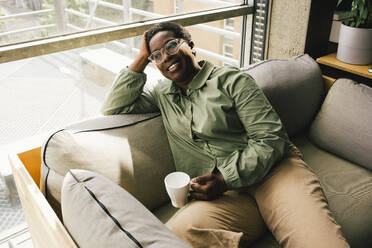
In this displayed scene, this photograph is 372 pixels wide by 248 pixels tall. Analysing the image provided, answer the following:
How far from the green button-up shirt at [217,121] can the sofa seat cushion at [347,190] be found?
14.8 inches

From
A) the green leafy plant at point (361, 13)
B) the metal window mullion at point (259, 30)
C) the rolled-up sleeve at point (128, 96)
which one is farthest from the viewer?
the metal window mullion at point (259, 30)

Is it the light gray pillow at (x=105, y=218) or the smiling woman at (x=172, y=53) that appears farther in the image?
the smiling woman at (x=172, y=53)

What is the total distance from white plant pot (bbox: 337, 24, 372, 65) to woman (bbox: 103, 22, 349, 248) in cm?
102

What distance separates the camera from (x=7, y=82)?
1702 mm

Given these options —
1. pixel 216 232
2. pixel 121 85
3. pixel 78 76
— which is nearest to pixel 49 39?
pixel 78 76

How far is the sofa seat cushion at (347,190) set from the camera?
137 centimetres

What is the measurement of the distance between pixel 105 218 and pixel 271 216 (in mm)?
633

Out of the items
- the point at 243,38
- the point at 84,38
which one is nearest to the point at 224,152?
the point at 84,38

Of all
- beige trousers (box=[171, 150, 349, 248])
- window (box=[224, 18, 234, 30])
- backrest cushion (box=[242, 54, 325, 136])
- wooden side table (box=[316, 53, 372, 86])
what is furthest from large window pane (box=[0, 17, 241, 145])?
wooden side table (box=[316, 53, 372, 86])

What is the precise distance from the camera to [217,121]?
1.37 m

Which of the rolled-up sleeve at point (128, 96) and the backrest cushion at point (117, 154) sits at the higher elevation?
the rolled-up sleeve at point (128, 96)

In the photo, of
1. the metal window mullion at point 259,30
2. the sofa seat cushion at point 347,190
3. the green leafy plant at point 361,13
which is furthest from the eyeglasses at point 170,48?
the metal window mullion at point 259,30

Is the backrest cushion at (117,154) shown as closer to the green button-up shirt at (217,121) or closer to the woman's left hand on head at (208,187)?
the green button-up shirt at (217,121)

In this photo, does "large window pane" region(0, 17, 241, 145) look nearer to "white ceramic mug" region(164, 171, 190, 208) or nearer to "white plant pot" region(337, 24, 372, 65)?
"white ceramic mug" region(164, 171, 190, 208)
